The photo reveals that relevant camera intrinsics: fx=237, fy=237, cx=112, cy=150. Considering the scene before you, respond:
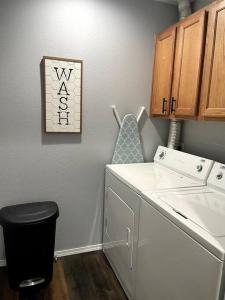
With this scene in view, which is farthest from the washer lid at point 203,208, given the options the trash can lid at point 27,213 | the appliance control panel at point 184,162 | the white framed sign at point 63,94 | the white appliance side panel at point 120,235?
the white framed sign at point 63,94

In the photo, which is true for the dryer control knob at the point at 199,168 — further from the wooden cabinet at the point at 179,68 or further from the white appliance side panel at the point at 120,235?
the white appliance side panel at the point at 120,235

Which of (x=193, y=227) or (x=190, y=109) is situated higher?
(x=190, y=109)

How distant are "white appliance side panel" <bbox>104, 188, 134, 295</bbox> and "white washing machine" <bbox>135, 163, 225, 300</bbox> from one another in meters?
0.15

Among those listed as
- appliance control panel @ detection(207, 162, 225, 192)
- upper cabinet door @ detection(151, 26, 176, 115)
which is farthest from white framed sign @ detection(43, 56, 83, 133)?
appliance control panel @ detection(207, 162, 225, 192)

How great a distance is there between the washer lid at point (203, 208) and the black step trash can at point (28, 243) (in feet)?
3.17

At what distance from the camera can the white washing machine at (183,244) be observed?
1.00 meters

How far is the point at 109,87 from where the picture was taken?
87.4 inches

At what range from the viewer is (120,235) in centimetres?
195

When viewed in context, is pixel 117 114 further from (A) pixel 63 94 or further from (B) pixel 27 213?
(B) pixel 27 213

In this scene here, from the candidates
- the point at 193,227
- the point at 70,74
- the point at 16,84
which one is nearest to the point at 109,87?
the point at 70,74

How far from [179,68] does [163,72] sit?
0.83ft

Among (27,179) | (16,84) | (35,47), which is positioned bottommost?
(27,179)

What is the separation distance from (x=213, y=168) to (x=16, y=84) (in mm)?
1683

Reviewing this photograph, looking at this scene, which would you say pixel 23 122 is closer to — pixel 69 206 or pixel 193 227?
pixel 69 206
